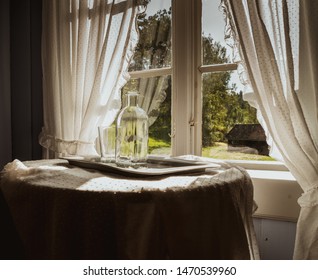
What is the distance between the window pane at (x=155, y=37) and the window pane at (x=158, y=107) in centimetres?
10

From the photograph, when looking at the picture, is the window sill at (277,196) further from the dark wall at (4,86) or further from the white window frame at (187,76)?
the dark wall at (4,86)

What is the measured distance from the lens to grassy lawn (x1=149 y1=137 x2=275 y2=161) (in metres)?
1.75

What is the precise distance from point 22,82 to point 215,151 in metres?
1.49

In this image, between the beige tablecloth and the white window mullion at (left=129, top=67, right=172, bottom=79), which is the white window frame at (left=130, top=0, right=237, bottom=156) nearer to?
the white window mullion at (left=129, top=67, right=172, bottom=79)

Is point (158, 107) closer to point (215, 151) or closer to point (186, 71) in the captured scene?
point (186, 71)

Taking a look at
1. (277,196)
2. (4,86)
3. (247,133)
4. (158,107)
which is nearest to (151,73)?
(158,107)

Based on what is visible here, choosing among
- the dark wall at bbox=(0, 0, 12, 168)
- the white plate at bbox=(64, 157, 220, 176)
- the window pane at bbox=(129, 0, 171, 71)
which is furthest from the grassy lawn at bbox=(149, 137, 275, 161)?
the dark wall at bbox=(0, 0, 12, 168)

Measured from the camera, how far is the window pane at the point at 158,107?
6.34ft

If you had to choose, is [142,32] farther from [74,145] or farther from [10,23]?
[10,23]

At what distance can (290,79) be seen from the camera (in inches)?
51.5

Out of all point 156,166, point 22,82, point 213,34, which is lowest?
point 156,166

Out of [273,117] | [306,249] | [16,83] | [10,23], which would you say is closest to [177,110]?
[273,117]

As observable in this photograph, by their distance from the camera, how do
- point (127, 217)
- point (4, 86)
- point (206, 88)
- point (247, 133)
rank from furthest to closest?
point (4, 86) → point (206, 88) → point (247, 133) → point (127, 217)

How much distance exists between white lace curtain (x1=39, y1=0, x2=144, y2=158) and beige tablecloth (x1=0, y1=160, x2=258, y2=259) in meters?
0.93
